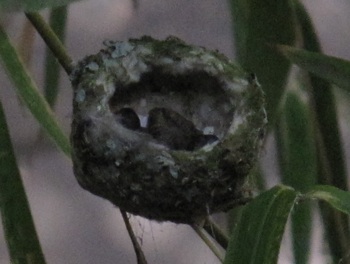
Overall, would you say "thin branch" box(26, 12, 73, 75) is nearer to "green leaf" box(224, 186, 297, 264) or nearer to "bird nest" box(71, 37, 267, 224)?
"bird nest" box(71, 37, 267, 224)

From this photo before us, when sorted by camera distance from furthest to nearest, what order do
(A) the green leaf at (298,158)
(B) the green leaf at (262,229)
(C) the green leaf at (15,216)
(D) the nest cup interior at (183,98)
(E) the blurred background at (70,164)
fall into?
(E) the blurred background at (70,164) < (A) the green leaf at (298,158) < (D) the nest cup interior at (183,98) < (C) the green leaf at (15,216) < (B) the green leaf at (262,229)

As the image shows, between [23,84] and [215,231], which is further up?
[23,84]

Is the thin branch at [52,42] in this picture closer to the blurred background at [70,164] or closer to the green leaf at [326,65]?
the green leaf at [326,65]

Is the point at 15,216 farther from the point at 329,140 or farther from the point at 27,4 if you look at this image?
the point at 329,140

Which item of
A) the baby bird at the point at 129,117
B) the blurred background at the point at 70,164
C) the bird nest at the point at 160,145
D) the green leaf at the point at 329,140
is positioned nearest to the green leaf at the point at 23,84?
the bird nest at the point at 160,145

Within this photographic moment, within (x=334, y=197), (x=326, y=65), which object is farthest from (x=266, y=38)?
(x=334, y=197)

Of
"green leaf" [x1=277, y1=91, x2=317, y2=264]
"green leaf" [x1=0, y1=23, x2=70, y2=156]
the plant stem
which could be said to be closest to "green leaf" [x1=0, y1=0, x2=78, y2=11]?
"green leaf" [x1=0, y1=23, x2=70, y2=156]

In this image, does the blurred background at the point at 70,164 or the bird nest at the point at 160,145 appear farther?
the blurred background at the point at 70,164
